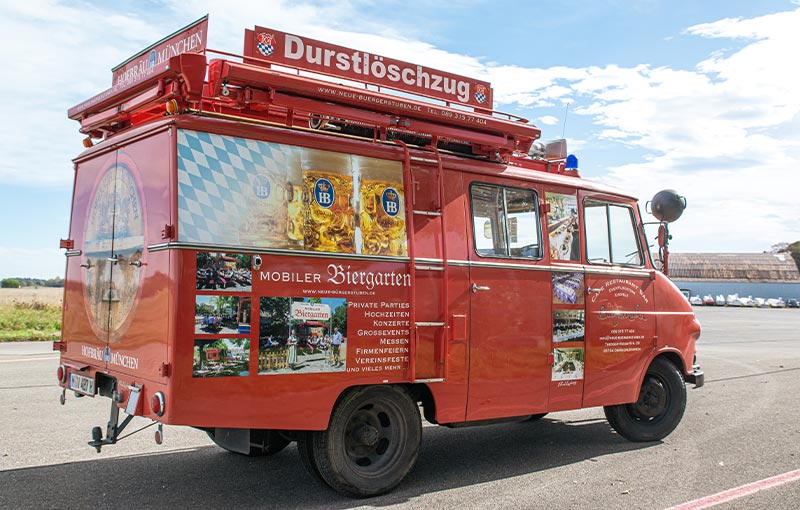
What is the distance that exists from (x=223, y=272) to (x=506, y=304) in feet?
9.02

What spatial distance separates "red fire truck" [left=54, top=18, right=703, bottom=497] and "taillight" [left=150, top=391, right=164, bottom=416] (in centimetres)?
1

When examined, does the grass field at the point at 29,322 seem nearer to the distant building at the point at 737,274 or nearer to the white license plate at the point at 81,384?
the white license plate at the point at 81,384

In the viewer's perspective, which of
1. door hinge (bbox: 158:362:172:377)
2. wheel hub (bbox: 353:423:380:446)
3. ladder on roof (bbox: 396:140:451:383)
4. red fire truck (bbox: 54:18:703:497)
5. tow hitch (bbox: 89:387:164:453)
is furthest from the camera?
ladder on roof (bbox: 396:140:451:383)

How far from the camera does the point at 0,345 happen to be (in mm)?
17234

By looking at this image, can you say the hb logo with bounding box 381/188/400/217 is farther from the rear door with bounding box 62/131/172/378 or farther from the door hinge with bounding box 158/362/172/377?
the door hinge with bounding box 158/362/172/377

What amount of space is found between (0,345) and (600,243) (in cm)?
1533

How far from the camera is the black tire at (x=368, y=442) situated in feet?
18.2

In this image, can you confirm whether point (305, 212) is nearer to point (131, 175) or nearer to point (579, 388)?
point (131, 175)

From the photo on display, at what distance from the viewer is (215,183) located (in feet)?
16.9

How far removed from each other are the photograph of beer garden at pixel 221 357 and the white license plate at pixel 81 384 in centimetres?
147

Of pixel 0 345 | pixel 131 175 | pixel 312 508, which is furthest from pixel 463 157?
pixel 0 345

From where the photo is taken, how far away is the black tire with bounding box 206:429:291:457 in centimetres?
557

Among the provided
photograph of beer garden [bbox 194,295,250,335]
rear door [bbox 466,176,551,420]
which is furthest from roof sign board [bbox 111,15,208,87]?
rear door [bbox 466,176,551,420]

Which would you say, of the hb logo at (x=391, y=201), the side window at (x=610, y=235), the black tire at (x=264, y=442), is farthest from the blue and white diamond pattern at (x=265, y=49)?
the side window at (x=610, y=235)
